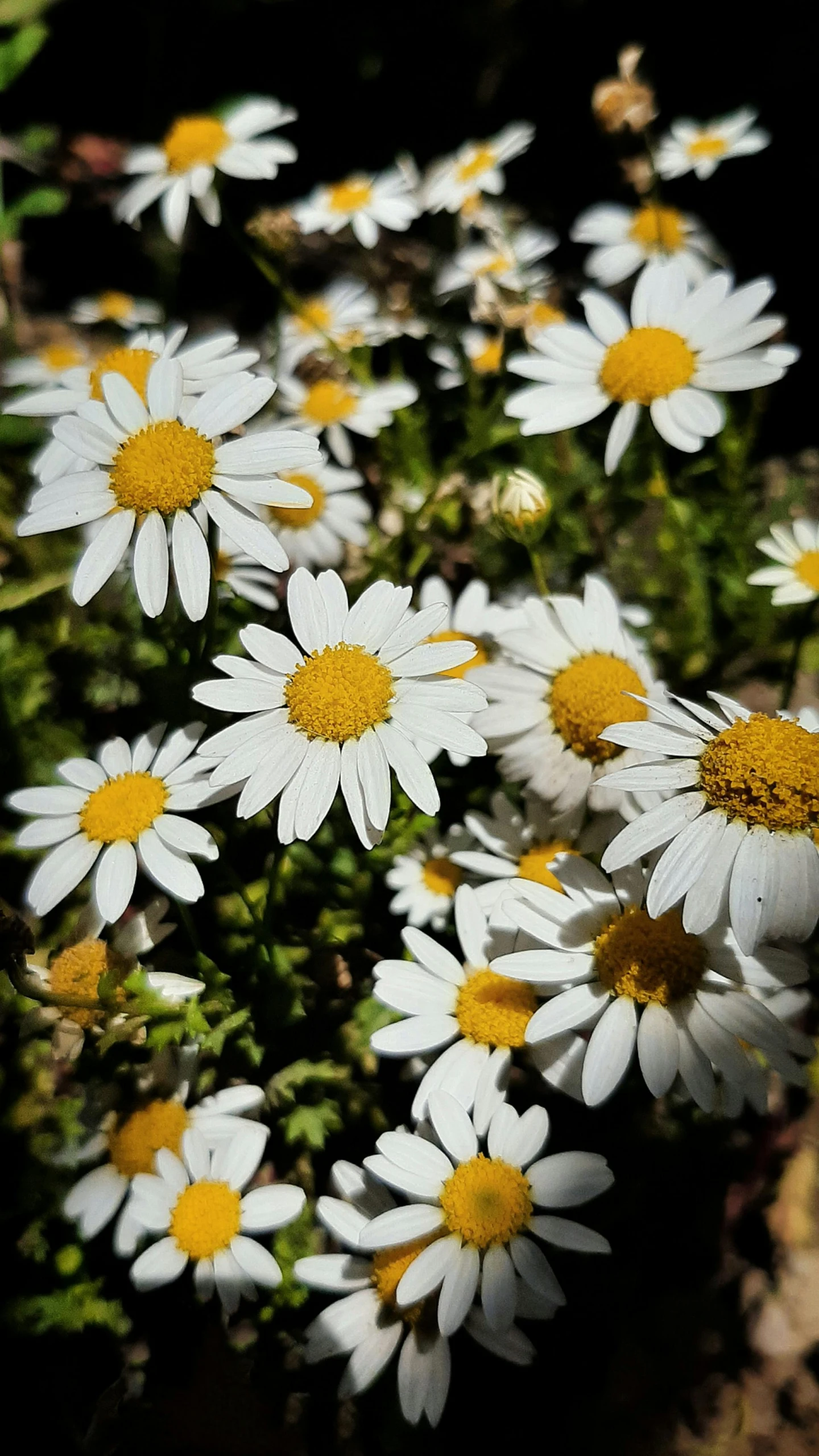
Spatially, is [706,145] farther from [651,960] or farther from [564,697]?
[651,960]

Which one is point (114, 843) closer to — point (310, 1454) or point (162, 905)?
point (162, 905)

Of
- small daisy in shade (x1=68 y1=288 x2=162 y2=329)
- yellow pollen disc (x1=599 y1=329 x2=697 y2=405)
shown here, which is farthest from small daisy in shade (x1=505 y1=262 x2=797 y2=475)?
small daisy in shade (x1=68 y1=288 x2=162 y2=329)

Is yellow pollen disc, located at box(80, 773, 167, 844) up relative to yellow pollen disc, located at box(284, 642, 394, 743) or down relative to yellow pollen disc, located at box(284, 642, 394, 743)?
down

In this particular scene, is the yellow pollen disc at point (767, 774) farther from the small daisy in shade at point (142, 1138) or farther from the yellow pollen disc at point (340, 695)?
the small daisy in shade at point (142, 1138)

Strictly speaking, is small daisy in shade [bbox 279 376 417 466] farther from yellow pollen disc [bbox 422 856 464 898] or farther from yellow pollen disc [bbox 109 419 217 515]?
yellow pollen disc [bbox 422 856 464 898]

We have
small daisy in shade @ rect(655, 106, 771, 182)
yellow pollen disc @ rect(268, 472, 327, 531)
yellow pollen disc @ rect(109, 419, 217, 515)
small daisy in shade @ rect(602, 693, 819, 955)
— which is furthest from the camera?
small daisy in shade @ rect(655, 106, 771, 182)

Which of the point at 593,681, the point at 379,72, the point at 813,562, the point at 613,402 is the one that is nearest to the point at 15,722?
the point at 593,681

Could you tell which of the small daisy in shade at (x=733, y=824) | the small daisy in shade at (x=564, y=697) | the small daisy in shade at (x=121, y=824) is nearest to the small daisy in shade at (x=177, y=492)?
the small daisy in shade at (x=121, y=824)
